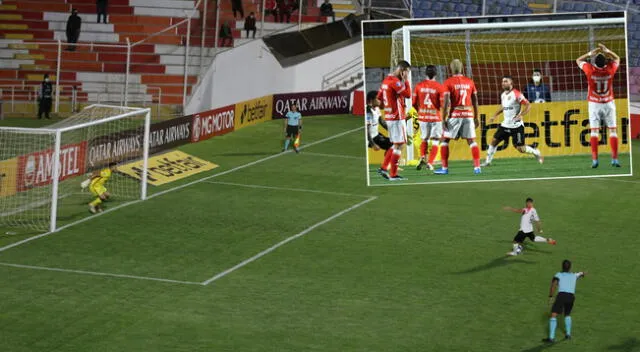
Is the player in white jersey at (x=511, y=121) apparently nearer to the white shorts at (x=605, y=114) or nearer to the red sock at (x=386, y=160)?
the white shorts at (x=605, y=114)

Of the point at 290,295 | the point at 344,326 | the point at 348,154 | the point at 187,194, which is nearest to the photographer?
the point at 344,326

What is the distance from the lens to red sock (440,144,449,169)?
1362cm

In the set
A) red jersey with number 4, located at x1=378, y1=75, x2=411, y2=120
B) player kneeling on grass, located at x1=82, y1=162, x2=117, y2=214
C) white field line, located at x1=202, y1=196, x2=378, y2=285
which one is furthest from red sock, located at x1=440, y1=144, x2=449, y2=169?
player kneeling on grass, located at x1=82, y1=162, x2=117, y2=214

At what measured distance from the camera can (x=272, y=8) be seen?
53.3m

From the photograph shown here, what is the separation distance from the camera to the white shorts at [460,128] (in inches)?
530

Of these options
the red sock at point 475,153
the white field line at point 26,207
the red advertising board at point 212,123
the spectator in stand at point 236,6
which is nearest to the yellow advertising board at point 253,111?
the red advertising board at point 212,123

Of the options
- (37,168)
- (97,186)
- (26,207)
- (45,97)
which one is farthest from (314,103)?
(26,207)

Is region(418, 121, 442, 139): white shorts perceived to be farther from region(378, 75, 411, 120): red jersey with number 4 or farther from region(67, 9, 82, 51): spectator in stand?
region(67, 9, 82, 51): spectator in stand

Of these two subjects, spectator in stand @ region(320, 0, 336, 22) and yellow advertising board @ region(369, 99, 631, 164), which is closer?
yellow advertising board @ region(369, 99, 631, 164)

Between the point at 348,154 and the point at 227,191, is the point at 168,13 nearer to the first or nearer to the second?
the point at 348,154

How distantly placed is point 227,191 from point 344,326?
44.4ft

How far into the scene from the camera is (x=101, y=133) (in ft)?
114

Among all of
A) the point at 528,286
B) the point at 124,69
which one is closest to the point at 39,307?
the point at 528,286

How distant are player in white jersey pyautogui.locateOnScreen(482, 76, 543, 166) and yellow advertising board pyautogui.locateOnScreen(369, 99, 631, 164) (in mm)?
62
